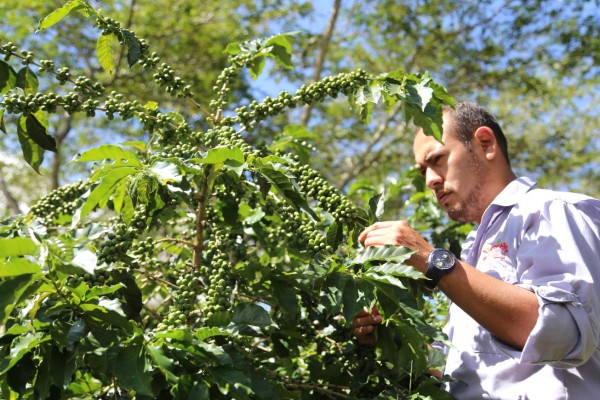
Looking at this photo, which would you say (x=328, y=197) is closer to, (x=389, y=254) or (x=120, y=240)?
(x=389, y=254)

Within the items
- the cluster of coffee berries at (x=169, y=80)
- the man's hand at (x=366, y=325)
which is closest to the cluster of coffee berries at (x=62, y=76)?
the cluster of coffee berries at (x=169, y=80)

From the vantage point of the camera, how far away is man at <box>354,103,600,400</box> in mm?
1906

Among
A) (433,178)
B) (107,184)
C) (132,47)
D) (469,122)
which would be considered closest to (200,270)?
(107,184)

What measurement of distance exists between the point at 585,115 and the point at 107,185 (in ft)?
55.4

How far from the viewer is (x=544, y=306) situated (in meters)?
1.91

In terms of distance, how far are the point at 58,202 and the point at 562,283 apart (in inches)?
76.5

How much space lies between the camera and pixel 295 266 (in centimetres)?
294

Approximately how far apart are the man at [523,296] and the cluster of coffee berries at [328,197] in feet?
0.53

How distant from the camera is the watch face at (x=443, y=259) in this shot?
2.02 metres

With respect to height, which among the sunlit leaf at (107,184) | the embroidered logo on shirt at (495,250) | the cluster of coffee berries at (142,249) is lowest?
the embroidered logo on shirt at (495,250)

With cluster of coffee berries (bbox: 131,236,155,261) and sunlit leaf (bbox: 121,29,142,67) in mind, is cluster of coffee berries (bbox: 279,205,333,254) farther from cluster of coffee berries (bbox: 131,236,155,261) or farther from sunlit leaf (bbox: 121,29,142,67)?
sunlit leaf (bbox: 121,29,142,67)

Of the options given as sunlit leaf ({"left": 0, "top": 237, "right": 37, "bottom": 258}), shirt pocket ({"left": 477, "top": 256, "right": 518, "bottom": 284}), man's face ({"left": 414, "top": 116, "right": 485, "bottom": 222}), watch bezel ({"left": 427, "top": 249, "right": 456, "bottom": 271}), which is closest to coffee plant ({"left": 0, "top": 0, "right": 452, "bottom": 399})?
sunlit leaf ({"left": 0, "top": 237, "right": 37, "bottom": 258})

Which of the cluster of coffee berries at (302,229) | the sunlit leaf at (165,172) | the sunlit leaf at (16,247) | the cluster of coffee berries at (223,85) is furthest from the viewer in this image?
the cluster of coffee berries at (223,85)

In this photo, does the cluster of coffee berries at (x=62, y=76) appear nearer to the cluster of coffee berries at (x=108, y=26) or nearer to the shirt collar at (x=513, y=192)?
the cluster of coffee berries at (x=108, y=26)
